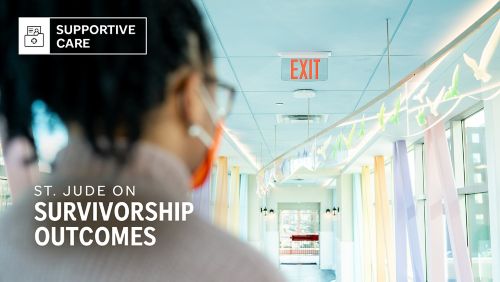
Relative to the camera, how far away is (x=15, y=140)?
53cm

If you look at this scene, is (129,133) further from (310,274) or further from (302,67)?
(310,274)

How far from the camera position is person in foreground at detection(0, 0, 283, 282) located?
360 mm

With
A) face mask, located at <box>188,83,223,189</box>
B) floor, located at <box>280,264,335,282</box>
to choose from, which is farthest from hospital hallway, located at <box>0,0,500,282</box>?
floor, located at <box>280,264,335,282</box>

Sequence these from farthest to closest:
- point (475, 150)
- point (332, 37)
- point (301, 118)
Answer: point (301, 118), point (475, 150), point (332, 37)

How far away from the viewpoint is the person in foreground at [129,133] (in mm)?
360

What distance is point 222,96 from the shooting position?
0.53m

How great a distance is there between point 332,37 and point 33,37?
2.21 meters

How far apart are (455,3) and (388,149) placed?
433 cm

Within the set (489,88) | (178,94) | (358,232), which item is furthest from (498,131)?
(358,232)

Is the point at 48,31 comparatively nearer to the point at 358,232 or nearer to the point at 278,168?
the point at 278,168

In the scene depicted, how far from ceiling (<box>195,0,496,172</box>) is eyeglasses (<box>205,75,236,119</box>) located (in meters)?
1.32

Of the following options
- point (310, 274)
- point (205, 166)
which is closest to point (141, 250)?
point (205, 166)

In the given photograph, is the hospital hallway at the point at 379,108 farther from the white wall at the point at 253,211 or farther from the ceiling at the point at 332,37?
the white wall at the point at 253,211

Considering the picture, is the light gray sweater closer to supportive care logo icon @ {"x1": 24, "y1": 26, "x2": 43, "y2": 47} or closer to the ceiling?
supportive care logo icon @ {"x1": 24, "y1": 26, "x2": 43, "y2": 47}
